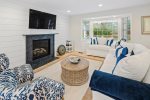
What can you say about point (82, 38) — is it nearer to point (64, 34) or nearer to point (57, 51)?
point (64, 34)

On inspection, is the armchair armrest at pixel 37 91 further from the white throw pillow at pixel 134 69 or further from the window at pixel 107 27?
the window at pixel 107 27

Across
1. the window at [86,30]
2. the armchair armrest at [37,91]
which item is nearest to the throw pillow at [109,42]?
the window at [86,30]

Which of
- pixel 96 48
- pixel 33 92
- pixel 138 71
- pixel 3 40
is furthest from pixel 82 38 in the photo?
pixel 33 92

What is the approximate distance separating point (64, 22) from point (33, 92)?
5.96 metres

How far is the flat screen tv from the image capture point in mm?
4123

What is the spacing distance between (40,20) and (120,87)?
4.05 meters

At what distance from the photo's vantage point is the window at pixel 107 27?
5521mm

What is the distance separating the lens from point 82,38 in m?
6.85

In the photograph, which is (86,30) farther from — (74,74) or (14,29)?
(74,74)

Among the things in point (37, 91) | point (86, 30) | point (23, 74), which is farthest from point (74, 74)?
point (86, 30)

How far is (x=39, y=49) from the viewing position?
15.6 ft

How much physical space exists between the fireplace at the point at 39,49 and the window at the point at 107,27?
7.59 feet

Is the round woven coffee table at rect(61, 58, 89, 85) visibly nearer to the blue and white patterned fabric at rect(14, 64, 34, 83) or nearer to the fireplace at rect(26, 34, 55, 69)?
the blue and white patterned fabric at rect(14, 64, 34, 83)

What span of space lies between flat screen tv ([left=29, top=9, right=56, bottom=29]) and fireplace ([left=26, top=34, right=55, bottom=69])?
0.37m
